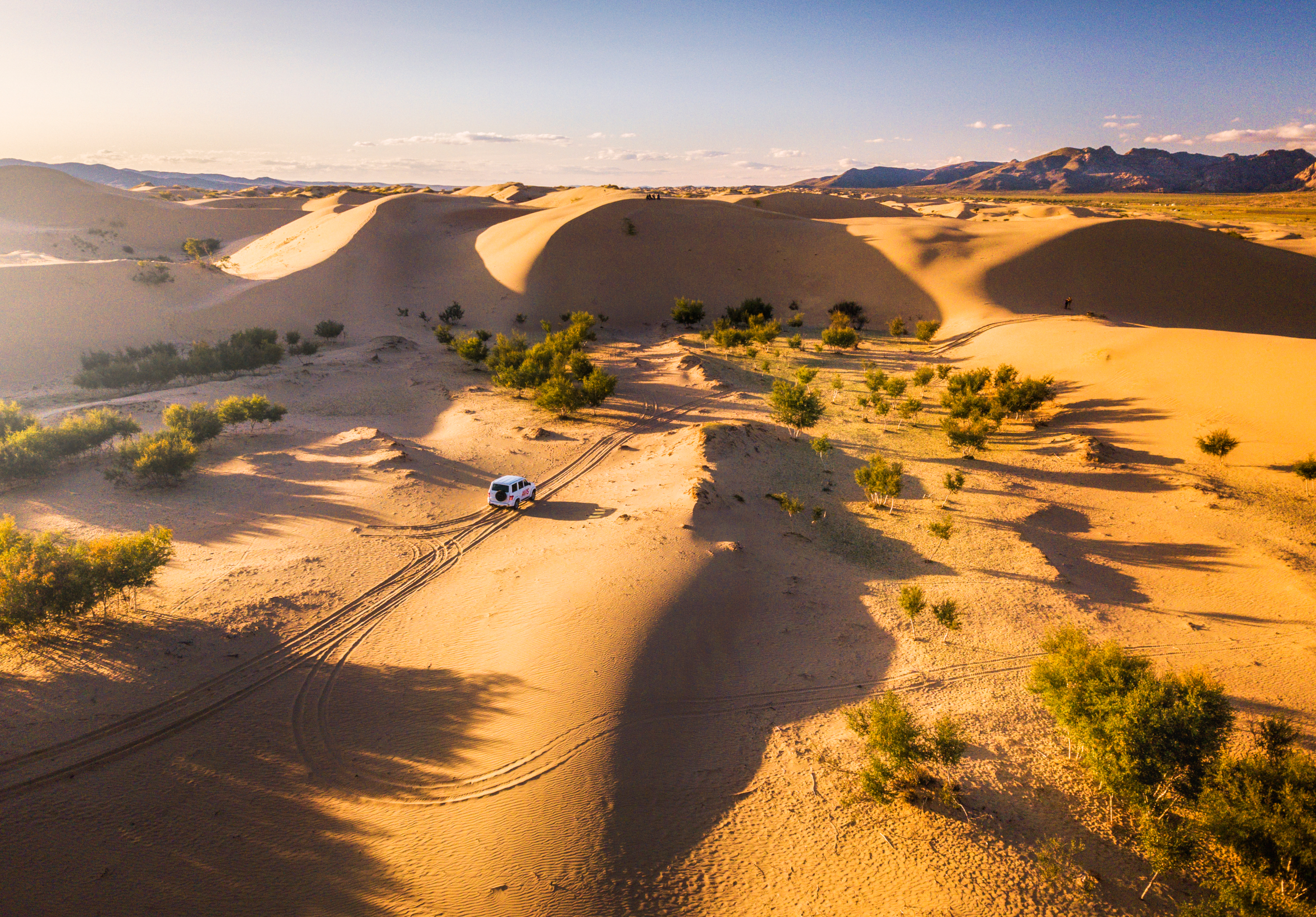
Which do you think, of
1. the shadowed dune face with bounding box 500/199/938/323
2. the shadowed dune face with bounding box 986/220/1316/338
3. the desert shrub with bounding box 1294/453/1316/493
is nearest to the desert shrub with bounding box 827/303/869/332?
the shadowed dune face with bounding box 500/199/938/323

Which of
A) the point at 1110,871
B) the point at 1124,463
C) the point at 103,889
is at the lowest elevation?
the point at 1110,871

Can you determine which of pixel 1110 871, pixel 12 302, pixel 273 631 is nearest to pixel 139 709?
pixel 273 631

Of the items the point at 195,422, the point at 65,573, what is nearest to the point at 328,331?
the point at 195,422

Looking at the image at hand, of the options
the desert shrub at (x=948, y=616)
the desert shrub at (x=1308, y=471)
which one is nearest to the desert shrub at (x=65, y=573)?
the desert shrub at (x=948, y=616)

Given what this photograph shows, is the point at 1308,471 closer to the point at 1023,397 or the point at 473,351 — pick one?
the point at 1023,397

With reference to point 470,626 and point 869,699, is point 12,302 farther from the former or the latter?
point 869,699

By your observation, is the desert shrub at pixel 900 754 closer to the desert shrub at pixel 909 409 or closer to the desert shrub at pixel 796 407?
the desert shrub at pixel 796 407
